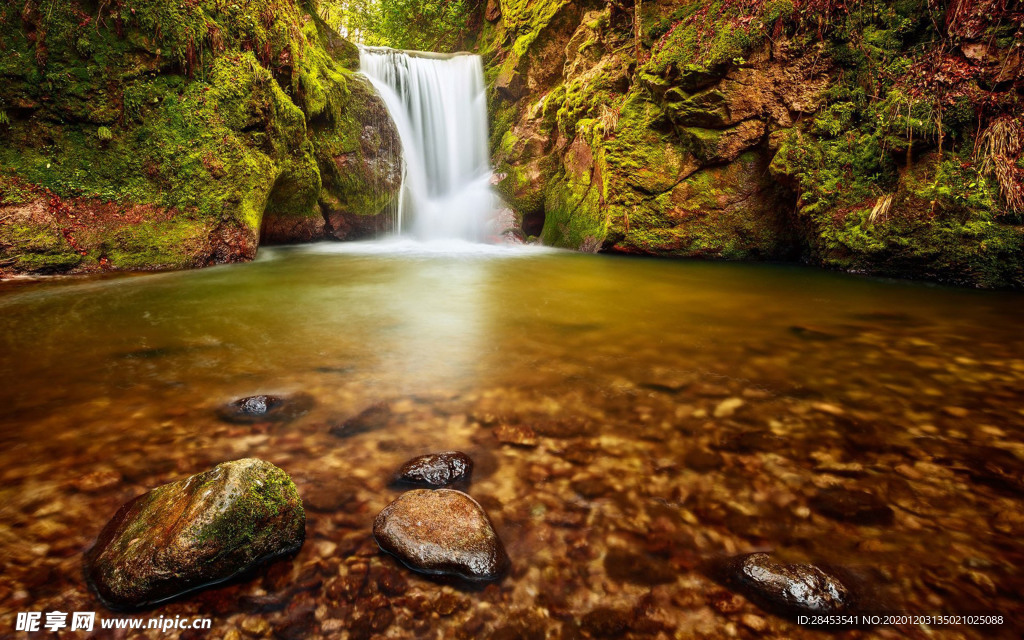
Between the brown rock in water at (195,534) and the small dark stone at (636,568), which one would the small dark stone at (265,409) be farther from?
the small dark stone at (636,568)

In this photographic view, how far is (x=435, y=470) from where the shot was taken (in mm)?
2092

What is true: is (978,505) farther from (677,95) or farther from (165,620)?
(677,95)

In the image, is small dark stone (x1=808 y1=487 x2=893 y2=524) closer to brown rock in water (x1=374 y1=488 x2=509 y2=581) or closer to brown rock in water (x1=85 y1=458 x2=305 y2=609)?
brown rock in water (x1=374 y1=488 x2=509 y2=581)

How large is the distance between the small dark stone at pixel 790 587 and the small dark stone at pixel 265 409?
90.6 inches

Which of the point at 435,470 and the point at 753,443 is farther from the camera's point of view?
Result: the point at 753,443

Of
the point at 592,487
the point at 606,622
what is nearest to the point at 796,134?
the point at 592,487

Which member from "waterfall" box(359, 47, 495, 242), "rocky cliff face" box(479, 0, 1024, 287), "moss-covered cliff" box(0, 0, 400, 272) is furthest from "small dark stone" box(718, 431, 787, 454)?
"waterfall" box(359, 47, 495, 242)

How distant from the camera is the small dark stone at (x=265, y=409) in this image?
259 cm

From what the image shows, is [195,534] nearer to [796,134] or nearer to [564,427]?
[564,427]

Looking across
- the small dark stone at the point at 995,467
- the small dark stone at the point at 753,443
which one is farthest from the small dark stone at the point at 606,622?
the small dark stone at the point at 995,467

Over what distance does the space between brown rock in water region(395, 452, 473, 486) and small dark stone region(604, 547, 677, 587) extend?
742 mm

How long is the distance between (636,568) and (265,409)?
220 centimetres

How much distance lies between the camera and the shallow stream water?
57.8 inches

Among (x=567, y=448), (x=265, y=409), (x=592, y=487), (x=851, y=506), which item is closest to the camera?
(x=851, y=506)
